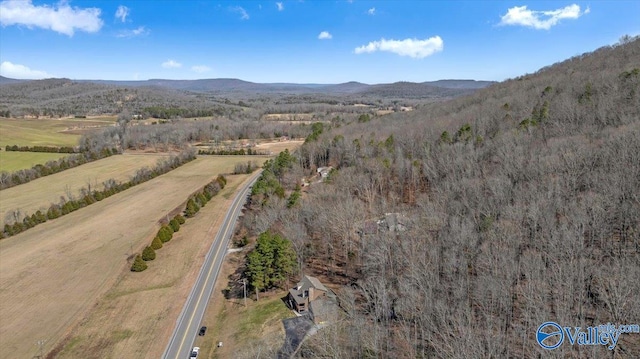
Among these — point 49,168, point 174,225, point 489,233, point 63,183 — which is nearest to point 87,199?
point 63,183

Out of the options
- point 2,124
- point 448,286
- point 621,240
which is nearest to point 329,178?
point 448,286

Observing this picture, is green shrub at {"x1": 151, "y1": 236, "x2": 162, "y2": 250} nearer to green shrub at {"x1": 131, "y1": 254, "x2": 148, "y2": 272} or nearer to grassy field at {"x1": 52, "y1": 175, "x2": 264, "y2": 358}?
grassy field at {"x1": 52, "y1": 175, "x2": 264, "y2": 358}

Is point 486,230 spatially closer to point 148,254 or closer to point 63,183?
point 148,254

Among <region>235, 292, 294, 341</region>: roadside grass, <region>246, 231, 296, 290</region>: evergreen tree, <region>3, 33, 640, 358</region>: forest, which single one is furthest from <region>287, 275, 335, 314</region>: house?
<region>246, 231, 296, 290</region>: evergreen tree

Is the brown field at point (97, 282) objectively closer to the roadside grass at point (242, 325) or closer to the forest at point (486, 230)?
the roadside grass at point (242, 325)

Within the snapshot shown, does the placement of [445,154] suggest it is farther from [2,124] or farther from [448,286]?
[2,124]

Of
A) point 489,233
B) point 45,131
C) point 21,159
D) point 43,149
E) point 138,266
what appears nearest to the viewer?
point 489,233
